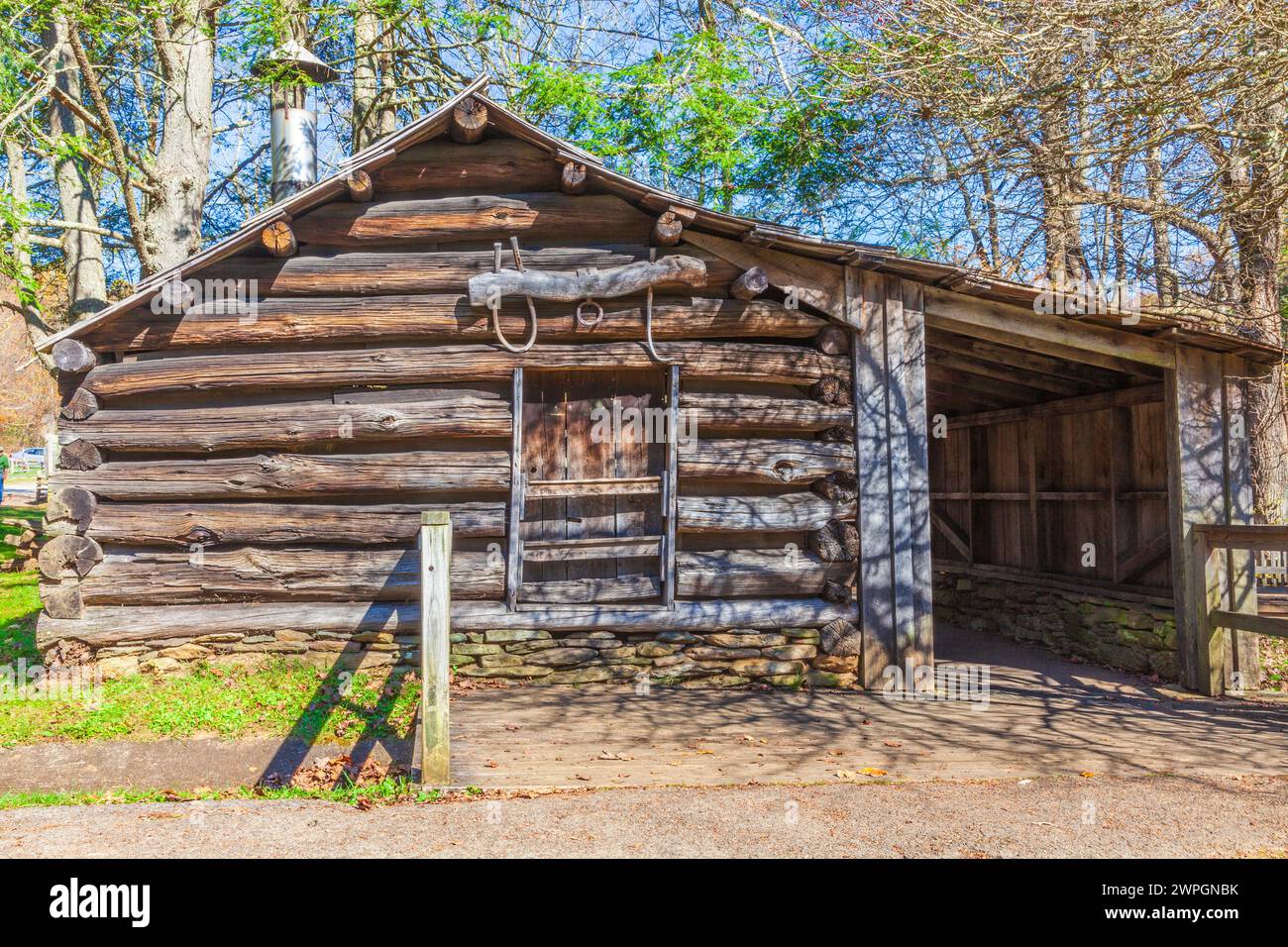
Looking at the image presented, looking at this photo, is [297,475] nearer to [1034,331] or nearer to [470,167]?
[470,167]

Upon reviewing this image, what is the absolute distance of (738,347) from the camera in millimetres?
7402

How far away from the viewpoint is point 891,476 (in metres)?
7.33

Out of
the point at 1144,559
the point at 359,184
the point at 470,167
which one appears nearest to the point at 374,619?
the point at 359,184

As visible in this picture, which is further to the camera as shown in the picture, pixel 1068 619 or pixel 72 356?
pixel 1068 619

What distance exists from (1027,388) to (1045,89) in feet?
10.7

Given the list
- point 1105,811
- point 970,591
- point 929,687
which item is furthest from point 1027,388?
point 1105,811

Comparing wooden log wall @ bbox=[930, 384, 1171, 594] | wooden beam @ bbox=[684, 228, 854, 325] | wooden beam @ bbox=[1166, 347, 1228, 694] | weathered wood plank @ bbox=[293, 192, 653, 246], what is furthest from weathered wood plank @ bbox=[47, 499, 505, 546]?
wooden log wall @ bbox=[930, 384, 1171, 594]

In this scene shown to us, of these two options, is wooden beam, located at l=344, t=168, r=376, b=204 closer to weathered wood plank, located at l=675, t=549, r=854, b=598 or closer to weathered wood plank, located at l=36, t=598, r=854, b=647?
weathered wood plank, located at l=36, t=598, r=854, b=647

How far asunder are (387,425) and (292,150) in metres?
5.06

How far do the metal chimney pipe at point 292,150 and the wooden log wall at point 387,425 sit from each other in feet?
11.9

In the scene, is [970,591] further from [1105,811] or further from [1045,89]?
[1105,811]

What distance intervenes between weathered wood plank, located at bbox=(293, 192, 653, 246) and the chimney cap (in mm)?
3379

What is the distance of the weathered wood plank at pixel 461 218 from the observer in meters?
7.27

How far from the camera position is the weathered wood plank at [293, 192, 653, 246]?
286 inches
